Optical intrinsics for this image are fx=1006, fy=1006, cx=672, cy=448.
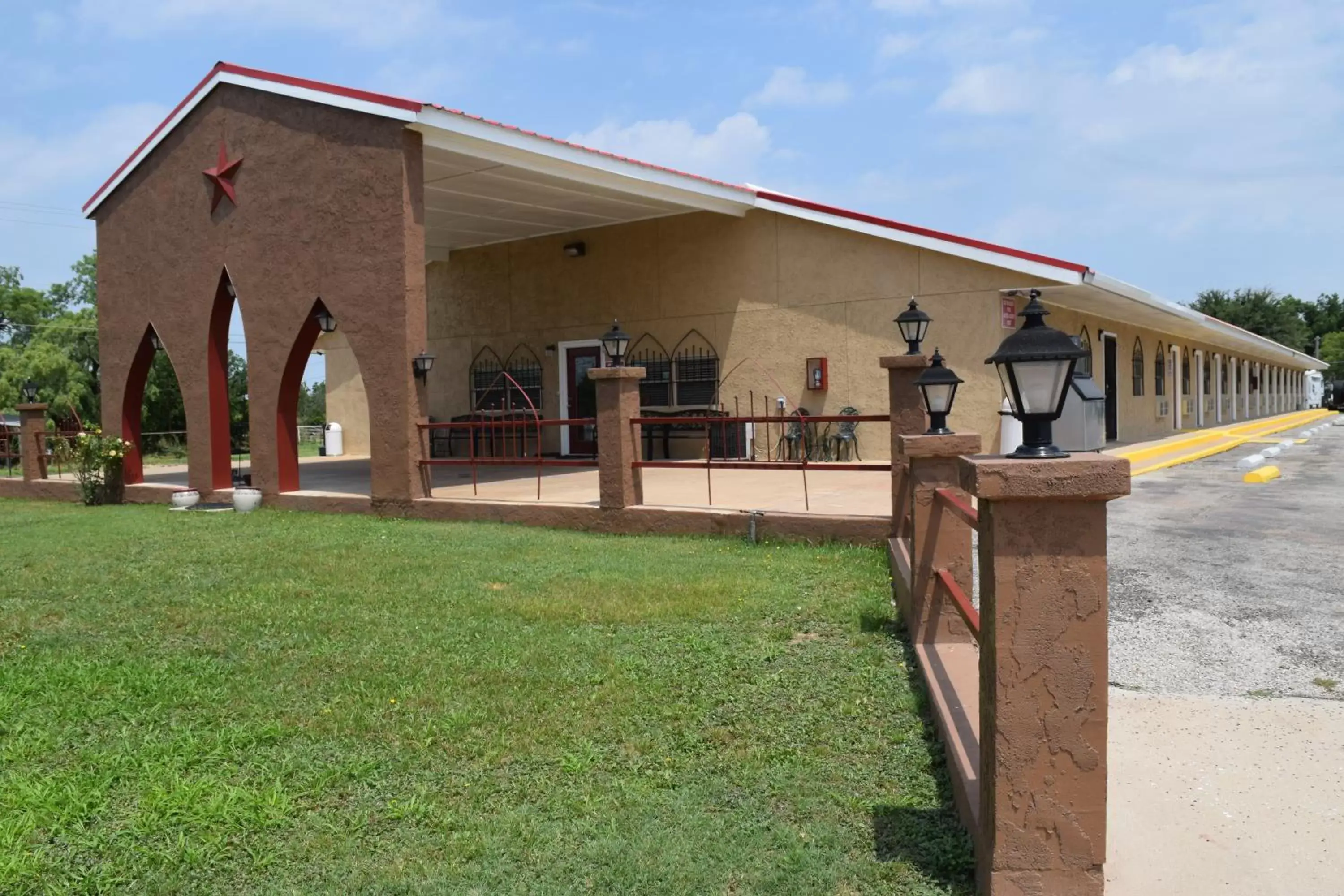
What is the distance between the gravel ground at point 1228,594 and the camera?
4.60 m

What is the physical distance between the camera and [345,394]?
2244 cm

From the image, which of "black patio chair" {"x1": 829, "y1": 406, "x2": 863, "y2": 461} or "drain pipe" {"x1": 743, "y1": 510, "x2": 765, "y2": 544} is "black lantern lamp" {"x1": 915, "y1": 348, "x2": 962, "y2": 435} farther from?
"black patio chair" {"x1": 829, "y1": 406, "x2": 863, "y2": 461}

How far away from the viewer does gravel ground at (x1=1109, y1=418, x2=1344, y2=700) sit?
4602mm

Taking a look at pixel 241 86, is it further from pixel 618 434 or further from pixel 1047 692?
pixel 1047 692

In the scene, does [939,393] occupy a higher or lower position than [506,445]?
higher

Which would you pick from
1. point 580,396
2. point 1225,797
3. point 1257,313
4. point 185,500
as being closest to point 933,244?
point 580,396

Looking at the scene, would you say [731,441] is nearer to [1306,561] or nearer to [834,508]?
[834,508]

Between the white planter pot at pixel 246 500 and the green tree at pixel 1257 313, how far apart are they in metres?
64.9

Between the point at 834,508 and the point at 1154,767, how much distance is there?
18.2ft

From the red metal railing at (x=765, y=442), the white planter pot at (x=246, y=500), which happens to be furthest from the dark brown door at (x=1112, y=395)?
the white planter pot at (x=246, y=500)

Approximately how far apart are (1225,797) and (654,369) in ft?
45.3

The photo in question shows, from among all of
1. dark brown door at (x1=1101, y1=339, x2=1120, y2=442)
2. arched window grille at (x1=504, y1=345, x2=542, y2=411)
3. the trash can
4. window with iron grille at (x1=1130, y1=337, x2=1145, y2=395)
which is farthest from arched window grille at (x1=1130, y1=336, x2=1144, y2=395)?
the trash can

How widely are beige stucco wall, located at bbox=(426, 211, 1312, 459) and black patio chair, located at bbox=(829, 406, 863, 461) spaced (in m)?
0.12

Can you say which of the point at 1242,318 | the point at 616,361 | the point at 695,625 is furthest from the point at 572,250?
the point at 1242,318
